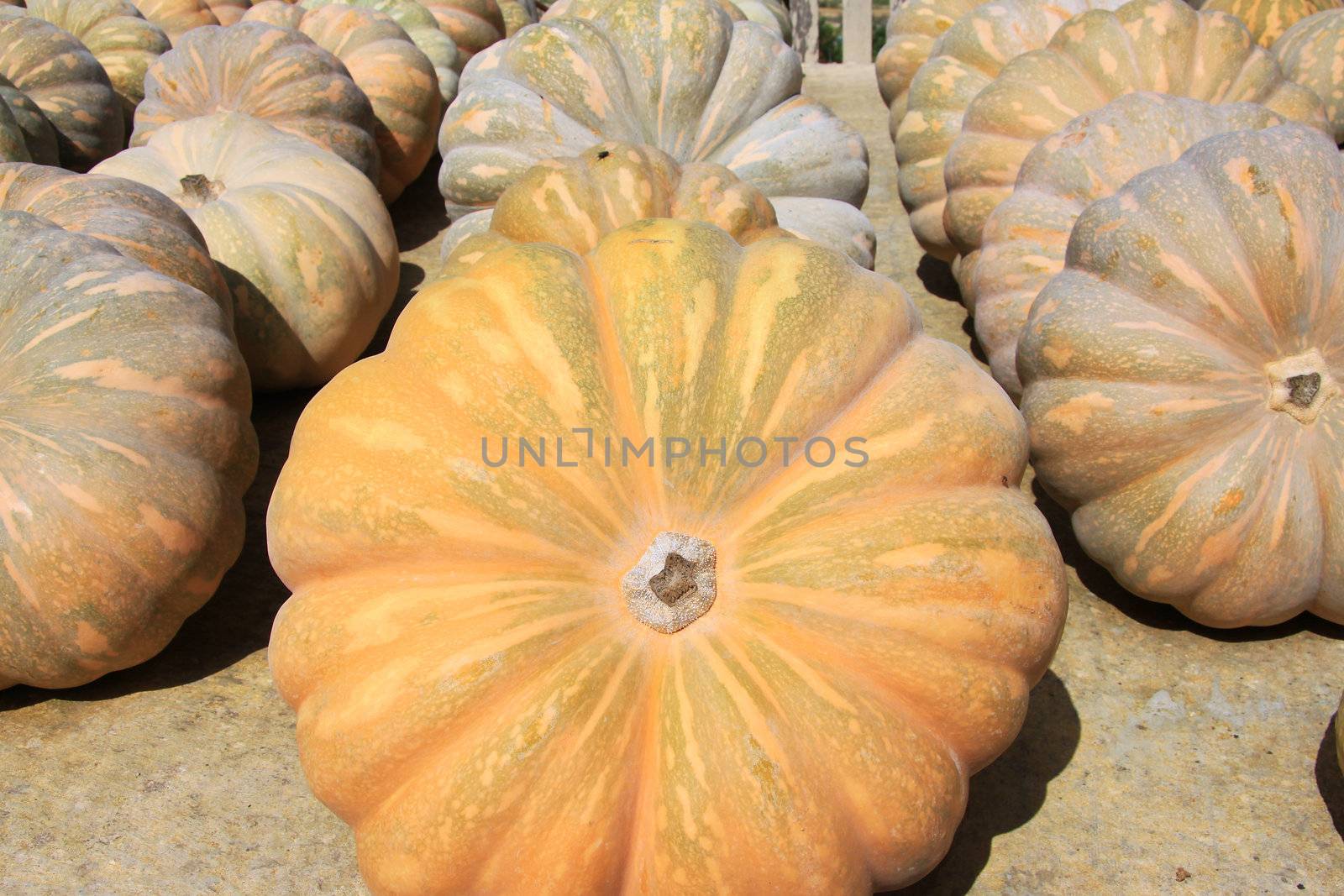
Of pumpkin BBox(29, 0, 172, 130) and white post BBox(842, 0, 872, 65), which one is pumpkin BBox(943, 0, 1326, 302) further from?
white post BBox(842, 0, 872, 65)

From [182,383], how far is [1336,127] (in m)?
4.83

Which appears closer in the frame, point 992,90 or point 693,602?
point 693,602

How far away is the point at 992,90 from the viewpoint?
14.3 ft

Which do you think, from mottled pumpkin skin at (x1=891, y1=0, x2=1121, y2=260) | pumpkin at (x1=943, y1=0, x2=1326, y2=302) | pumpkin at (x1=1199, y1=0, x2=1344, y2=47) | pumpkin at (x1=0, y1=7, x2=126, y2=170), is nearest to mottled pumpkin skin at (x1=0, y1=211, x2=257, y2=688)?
pumpkin at (x1=0, y1=7, x2=126, y2=170)

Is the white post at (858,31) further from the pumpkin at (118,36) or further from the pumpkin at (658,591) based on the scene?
the pumpkin at (658,591)

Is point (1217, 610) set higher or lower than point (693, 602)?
lower

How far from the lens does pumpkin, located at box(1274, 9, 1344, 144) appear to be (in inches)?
181

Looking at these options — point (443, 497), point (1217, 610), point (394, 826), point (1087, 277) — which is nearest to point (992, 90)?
point (1087, 277)

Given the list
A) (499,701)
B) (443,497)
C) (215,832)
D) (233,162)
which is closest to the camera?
(499,701)

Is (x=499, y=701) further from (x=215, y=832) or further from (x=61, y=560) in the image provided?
(x=61, y=560)

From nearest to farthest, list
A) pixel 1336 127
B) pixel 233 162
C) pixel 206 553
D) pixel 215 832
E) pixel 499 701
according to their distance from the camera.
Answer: pixel 499 701 < pixel 215 832 < pixel 206 553 < pixel 233 162 < pixel 1336 127

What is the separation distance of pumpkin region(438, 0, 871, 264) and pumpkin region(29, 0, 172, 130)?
2.88 meters

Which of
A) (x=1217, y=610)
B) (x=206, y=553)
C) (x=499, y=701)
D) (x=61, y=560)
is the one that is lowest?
(x=1217, y=610)

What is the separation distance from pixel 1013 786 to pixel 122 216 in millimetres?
3206
